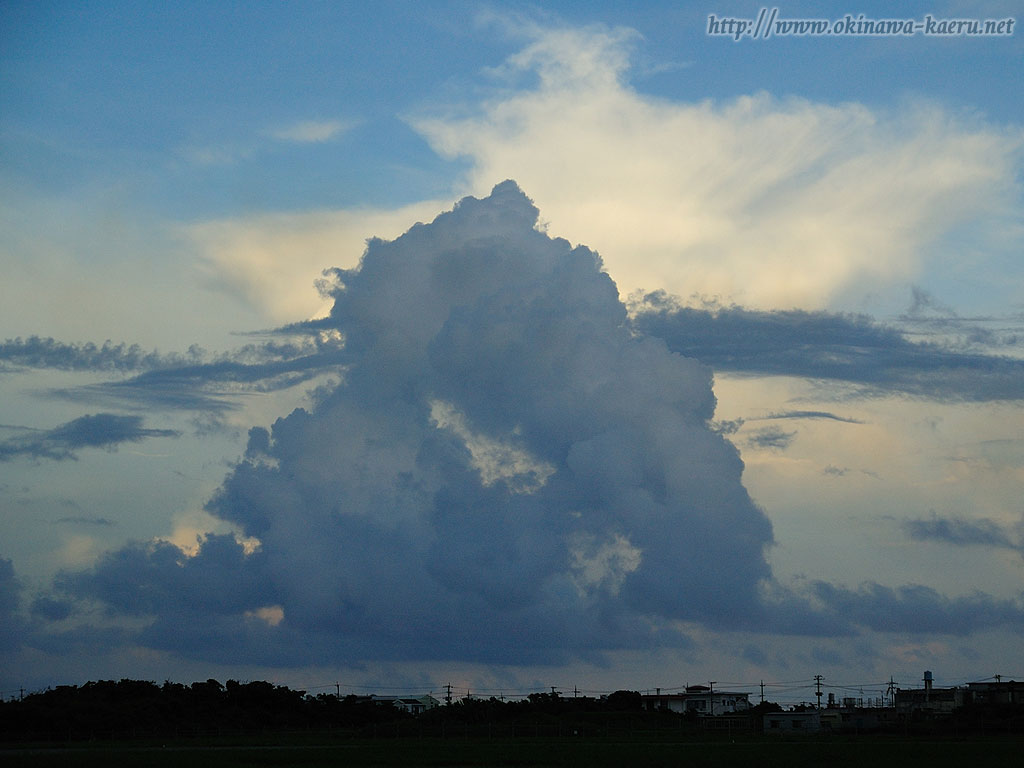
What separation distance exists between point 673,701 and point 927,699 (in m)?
40.3

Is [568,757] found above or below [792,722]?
above

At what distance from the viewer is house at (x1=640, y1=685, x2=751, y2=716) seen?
178 m

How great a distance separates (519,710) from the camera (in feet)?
535

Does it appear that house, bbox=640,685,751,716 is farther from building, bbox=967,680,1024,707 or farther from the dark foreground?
the dark foreground

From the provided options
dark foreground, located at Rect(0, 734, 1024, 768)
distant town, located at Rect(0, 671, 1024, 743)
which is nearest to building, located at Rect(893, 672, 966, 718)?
distant town, located at Rect(0, 671, 1024, 743)

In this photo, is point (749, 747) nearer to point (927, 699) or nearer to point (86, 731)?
point (86, 731)

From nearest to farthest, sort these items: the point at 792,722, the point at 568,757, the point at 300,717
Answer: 1. the point at 568,757
2. the point at 792,722
3. the point at 300,717

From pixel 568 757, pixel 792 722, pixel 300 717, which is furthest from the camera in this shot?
pixel 300 717

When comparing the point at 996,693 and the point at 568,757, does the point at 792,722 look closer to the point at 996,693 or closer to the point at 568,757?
the point at 996,693

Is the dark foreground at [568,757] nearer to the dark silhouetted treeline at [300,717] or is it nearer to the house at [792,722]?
the dark silhouetted treeline at [300,717]

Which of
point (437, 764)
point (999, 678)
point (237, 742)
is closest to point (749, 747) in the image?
point (437, 764)

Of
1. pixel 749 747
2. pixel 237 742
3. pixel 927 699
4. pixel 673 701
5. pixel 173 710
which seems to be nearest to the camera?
pixel 749 747

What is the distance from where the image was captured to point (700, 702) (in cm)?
17825

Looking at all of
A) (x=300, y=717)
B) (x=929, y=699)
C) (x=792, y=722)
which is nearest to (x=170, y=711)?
(x=300, y=717)
